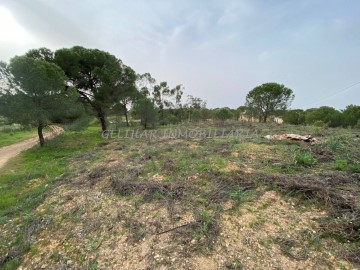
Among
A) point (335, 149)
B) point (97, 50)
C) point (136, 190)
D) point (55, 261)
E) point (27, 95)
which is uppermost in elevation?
point (97, 50)

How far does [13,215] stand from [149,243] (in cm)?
322

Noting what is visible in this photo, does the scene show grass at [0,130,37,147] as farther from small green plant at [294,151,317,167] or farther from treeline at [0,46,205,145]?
small green plant at [294,151,317,167]

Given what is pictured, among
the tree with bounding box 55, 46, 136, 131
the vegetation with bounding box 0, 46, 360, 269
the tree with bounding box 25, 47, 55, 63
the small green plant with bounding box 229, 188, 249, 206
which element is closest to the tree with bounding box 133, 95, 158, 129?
the tree with bounding box 55, 46, 136, 131

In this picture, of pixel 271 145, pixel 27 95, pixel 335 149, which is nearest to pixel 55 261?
pixel 271 145

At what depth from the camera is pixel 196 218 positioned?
333 cm

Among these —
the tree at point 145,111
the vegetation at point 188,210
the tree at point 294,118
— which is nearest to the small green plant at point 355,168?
the vegetation at point 188,210

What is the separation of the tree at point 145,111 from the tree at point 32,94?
28.5ft

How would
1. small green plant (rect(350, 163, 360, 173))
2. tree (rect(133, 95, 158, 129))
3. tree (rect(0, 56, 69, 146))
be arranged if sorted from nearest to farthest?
small green plant (rect(350, 163, 360, 173)) < tree (rect(0, 56, 69, 146)) < tree (rect(133, 95, 158, 129))

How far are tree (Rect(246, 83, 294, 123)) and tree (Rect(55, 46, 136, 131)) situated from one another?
53.8 feet

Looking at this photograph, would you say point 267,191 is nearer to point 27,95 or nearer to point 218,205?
point 218,205

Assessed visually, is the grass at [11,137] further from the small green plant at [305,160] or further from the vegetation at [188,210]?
the small green plant at [305,160]

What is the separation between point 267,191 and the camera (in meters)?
4.07

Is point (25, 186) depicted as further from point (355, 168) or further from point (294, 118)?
point (294, 118)

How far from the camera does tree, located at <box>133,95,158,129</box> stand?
61.6 ft
